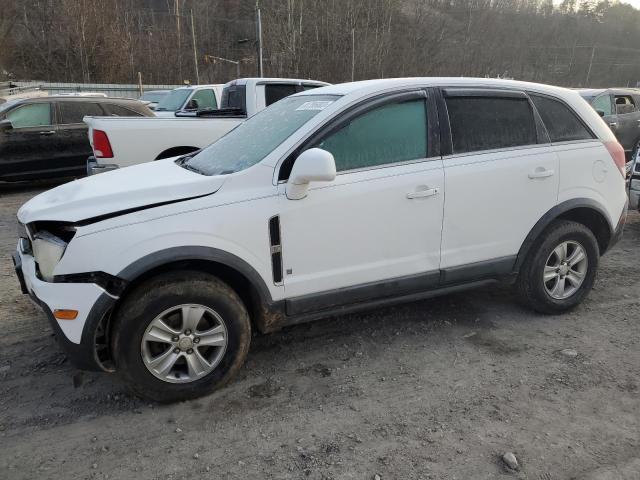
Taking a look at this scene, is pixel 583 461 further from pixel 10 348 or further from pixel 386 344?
pixel 10 348

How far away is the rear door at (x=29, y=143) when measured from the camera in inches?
350

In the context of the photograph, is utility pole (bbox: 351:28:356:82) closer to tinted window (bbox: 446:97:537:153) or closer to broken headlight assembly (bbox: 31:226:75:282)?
tinted window (bbox: 446:97:537:153)

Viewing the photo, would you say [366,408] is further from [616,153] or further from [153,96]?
[153,96]

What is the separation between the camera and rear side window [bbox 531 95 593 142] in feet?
12.5

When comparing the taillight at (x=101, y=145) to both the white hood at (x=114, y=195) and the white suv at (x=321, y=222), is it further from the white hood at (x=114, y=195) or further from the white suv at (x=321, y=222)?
the white hood at (x=114, y=195)

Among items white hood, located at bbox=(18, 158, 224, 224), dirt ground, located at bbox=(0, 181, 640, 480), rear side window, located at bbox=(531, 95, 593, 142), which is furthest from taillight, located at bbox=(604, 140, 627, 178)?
white hood, located at bbox=(18, 158, 224, 224)

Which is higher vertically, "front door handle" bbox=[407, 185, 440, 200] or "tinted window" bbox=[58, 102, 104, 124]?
"tinted window" bbox=[58, 102, 104, 124]

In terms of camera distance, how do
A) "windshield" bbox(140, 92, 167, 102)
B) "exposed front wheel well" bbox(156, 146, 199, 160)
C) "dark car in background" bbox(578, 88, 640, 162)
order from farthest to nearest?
"windshield" bbox(140, 92, 167, 102), "dark car in background" bbox(578, 88, 640, 162), "exposed front wheel well" bbox(156, 146, 199, 160)

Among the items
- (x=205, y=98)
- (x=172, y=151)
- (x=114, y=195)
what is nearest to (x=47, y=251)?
(x=114, y=195)

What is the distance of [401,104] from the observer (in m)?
3.39

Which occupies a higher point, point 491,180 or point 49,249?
point 491,180

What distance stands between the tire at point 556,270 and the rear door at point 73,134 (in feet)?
28.1

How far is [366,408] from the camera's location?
9.48ft

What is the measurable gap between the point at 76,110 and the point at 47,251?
7896 mm
